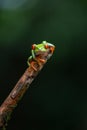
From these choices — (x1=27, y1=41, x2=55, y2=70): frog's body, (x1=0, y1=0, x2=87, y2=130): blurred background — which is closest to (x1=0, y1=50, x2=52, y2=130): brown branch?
(x1=27, y1=41, x2=55, y2=70): frog's body

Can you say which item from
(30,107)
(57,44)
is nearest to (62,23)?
(57,44)

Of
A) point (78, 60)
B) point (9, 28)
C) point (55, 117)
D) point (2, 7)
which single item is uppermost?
point (2, 7)

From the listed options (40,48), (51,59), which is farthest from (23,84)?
(51,59)

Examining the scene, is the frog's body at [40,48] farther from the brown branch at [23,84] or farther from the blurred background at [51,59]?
the blurred background at [51,59]

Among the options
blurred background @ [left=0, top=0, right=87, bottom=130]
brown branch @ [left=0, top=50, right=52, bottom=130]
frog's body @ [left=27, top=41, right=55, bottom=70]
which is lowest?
brown branch @ [left=0, top=50, right=52, bottom=130]

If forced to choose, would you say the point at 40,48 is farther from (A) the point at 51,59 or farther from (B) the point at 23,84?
(A) the point at 51,59

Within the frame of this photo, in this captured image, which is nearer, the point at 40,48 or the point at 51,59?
the point at 40,48

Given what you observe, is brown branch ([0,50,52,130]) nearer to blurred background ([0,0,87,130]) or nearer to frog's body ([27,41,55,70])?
frog's body ([27,41,55,70])

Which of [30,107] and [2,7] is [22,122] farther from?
[2,7]
